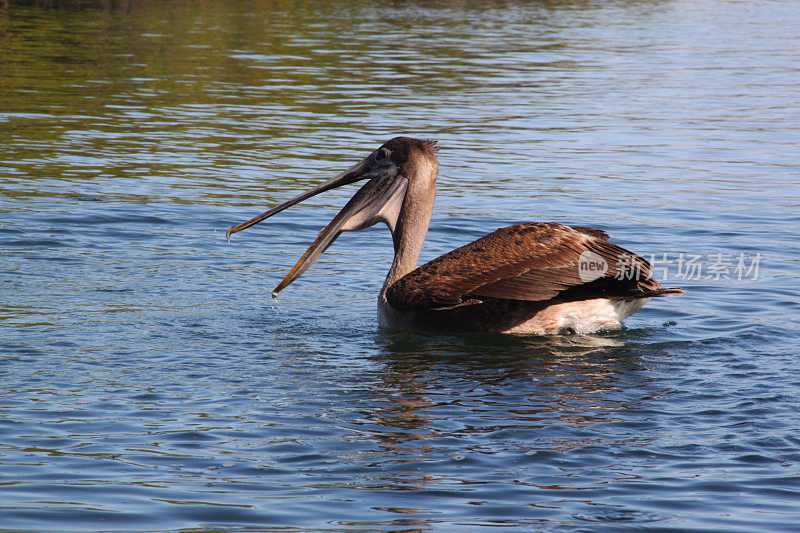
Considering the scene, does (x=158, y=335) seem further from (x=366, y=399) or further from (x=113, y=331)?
(x=366, y=399)

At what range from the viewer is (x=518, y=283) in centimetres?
639

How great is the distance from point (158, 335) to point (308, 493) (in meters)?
2.56

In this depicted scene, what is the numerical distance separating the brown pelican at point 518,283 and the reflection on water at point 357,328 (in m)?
0.17

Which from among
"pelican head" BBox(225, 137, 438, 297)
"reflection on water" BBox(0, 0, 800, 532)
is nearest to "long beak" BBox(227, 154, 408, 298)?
"pelican head" BBox(225, 137, 438, 297)

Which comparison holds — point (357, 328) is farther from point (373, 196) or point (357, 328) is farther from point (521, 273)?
point (521, 273)

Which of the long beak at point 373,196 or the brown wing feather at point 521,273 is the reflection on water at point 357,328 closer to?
the brown wing feather at point 521,273

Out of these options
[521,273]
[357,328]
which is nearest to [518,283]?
[521,273]

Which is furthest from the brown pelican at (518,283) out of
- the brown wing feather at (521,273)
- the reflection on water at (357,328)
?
the reflection on water at (357,328)

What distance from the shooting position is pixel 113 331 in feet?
21.6

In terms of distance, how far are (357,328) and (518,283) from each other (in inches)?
46.7

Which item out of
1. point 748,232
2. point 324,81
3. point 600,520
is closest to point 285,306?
point 600,520

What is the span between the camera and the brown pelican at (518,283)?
639 centimetres

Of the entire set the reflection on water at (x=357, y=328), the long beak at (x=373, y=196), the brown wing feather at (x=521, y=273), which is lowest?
the reflection on water at (x=357, y=328)

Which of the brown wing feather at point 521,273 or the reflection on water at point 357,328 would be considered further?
the brown wing feather at point 521,273
